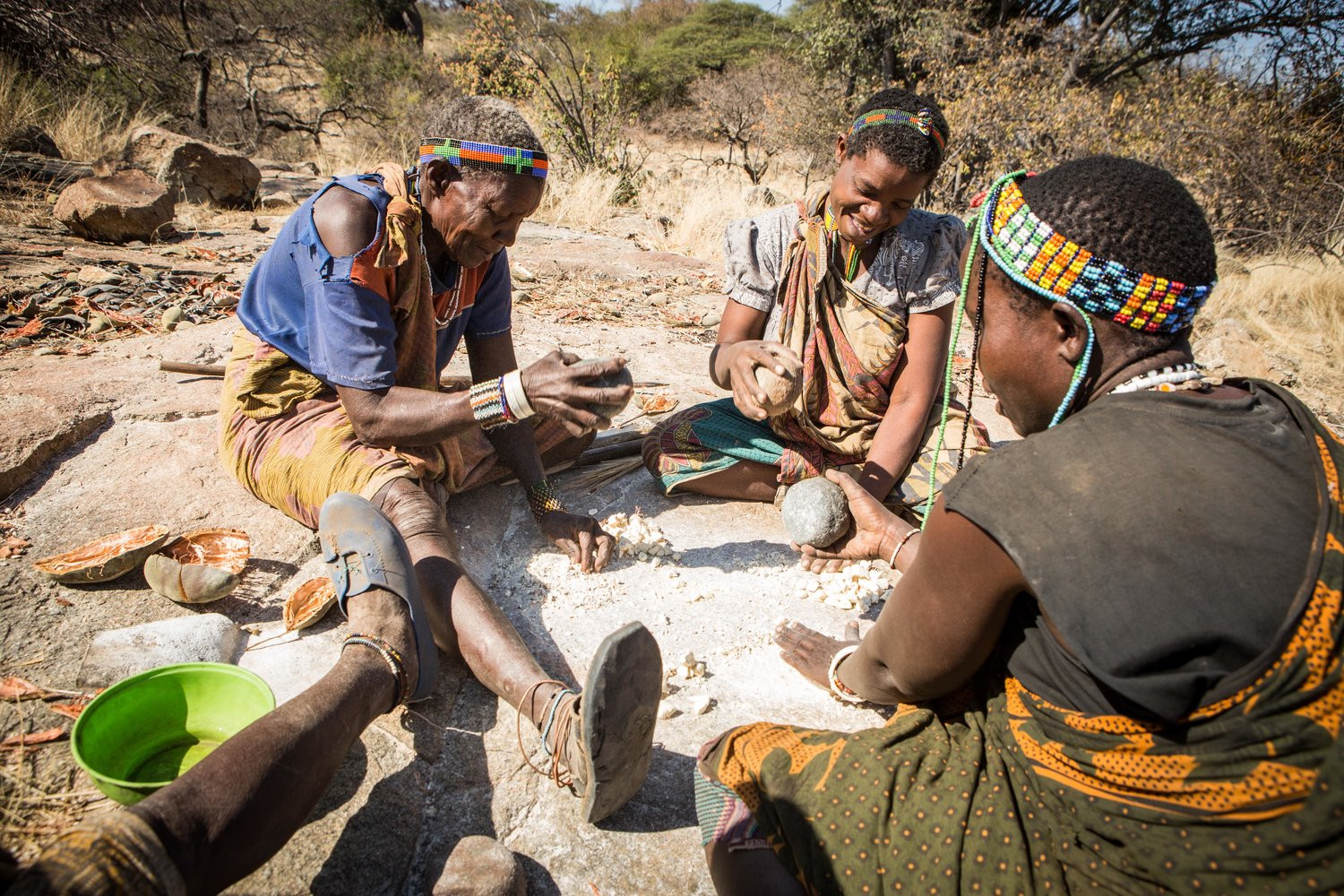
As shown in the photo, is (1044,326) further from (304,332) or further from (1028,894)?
(304,332)

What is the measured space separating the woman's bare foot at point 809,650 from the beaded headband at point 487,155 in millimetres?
1634

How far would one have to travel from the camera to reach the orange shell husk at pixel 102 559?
2.27m

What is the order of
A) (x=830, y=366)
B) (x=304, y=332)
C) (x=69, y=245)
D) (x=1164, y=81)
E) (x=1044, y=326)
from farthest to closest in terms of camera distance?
(x=1164, y=81)
(x=69, y=245)
(x=830, y=366)
(x=304, y=332)
(x=1044, y=326)

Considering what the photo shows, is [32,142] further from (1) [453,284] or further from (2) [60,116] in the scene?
(1) [453,284]

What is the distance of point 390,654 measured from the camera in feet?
6.08

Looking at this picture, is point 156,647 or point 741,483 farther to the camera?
point 741,483

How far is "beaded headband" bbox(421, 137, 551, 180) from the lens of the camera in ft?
7.39

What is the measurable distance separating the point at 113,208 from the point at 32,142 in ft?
9.64

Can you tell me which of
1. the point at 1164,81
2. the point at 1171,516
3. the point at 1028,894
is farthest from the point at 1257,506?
the point at 1164,81

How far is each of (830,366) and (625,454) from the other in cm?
109

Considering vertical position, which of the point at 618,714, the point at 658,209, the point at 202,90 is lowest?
the point at 618,714

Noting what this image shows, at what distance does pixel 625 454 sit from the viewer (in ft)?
11.8

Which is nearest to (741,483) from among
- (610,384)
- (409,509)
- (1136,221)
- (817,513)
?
(817,513)

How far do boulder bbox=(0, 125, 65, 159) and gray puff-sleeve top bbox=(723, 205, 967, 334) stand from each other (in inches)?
330
